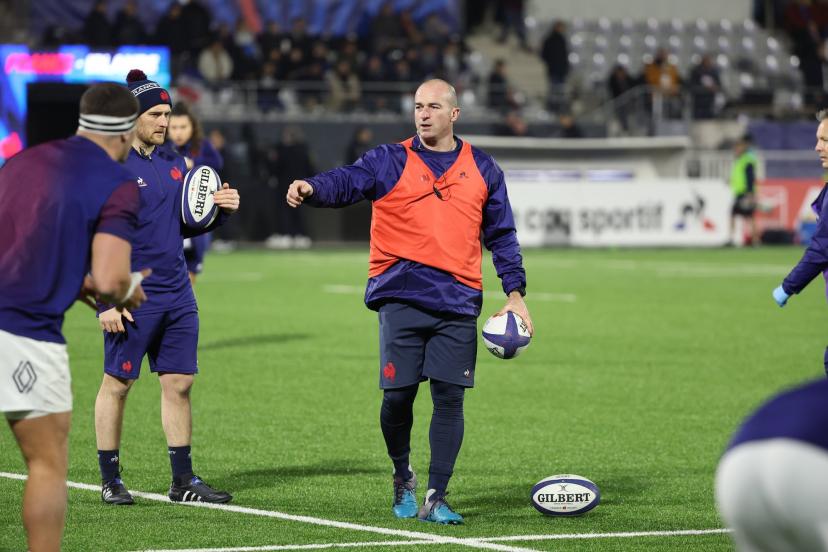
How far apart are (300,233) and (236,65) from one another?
4.11 meters

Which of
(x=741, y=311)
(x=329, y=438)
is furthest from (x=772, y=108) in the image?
(x=329, y=438)

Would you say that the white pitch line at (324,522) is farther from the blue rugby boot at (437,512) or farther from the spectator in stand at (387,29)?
the spectator in stand at (387,29)

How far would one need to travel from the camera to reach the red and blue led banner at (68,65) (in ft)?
96.7

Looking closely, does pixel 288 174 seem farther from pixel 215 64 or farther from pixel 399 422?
pixel 399 422

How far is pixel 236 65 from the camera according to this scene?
1275 inches

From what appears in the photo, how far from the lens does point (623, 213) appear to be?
31.0 m

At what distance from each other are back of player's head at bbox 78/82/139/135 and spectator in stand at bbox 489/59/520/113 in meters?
29.4

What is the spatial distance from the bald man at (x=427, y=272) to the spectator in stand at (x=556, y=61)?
93.5 ft

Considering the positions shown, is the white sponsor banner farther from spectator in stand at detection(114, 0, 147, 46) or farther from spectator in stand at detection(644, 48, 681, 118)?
spectator in stand at detection(114, 0, 147, 46)

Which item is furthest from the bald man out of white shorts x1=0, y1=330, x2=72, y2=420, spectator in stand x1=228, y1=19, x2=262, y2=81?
spectator in stand x1=228, y1=19, x2=262, y2=81

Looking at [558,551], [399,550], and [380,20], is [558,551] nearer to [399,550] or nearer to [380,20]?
[399,550]

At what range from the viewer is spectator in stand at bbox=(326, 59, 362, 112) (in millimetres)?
32781

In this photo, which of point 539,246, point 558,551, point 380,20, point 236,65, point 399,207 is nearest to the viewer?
point 558,551

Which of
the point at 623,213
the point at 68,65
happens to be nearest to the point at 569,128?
the point at 623,213
